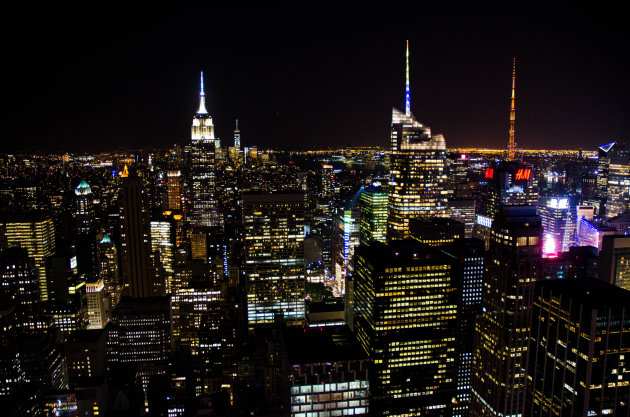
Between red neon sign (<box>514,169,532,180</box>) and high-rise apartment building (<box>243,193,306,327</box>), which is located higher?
red neon sign (<box>514,169,532,180</box>)

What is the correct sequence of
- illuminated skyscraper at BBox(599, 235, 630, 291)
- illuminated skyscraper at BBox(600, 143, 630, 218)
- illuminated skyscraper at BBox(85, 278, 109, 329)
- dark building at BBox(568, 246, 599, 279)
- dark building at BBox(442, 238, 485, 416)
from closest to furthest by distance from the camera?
dark building at BBox(442, 238, 485, 416)
illuminated skyscraper at BBox(599, 235, 630, 291)
dark building at BBox(568, 246, 599, 279)
illuminated skyscraper at BBox(85, 278, 109, 329)
illuminated skyscraper at BBox(600, 143, 630, 218)

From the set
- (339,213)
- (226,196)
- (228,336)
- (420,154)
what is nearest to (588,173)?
(420,154)

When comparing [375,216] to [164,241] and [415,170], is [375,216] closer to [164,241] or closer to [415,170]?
[415,170]

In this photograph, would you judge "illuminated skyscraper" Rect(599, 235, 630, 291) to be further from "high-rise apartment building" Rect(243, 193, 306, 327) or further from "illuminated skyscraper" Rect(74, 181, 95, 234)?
"illuminated skyscraper" Rect(74, 181, 95, 234)

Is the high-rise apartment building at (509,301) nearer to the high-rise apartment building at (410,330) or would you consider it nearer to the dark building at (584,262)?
the high-rise apartment building at (410,330)

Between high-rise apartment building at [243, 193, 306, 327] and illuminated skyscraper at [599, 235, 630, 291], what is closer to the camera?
illuminated skyscraper at [599, 235, 630, 291]

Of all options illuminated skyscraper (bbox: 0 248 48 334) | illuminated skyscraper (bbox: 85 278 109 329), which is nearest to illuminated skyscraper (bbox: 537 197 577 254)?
illuminated skyscraper (bbox: 85 278 109 329)

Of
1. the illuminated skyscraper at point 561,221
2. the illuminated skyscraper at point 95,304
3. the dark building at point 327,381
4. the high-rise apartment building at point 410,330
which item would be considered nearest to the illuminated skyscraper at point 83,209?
the illuminated skyscraper at point 95,304
